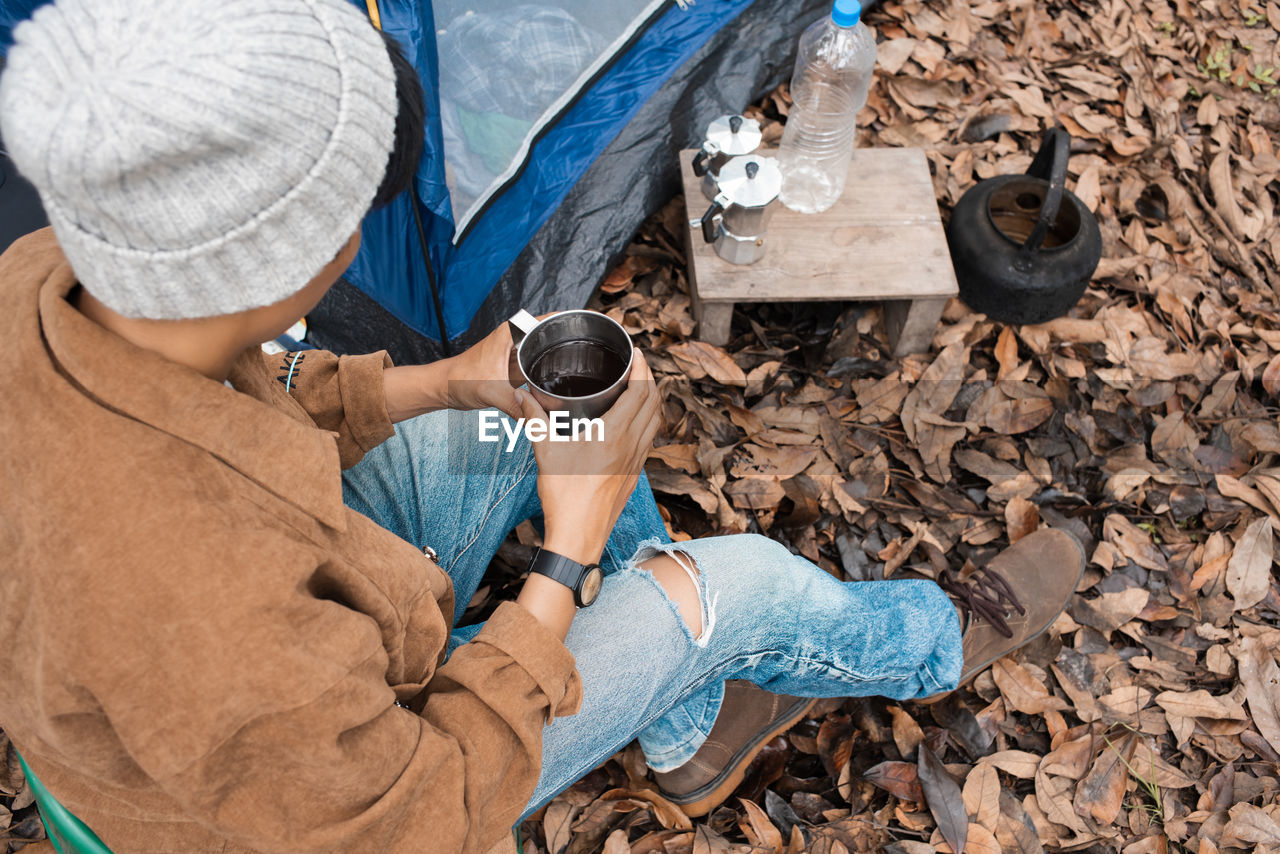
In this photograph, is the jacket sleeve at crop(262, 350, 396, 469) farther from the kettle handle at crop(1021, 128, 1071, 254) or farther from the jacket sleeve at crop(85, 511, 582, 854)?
the kettle handle at crop(1021, 128, 1071, 254)

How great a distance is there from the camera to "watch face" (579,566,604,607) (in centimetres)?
144

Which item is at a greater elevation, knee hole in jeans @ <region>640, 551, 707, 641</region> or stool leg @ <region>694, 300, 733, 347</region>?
knee hole in jeans @ <region>640, 551, 707, 641</region>

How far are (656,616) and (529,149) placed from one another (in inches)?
55.1

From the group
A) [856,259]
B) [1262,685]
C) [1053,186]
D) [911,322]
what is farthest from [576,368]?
[1262,685]

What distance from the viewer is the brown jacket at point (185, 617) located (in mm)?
921

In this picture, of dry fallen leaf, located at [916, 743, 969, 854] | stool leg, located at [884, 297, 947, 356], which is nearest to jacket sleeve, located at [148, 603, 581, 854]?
dry fallen leaf, located at [916, 743, 969, 854]

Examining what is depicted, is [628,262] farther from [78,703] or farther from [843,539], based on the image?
[78,703]

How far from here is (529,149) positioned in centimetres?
238

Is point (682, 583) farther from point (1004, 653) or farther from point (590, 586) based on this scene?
point (1004, 653)

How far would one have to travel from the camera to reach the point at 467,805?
1182mm

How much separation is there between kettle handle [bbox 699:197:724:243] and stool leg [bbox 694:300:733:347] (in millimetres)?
188

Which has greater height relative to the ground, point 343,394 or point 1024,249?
point 343,394

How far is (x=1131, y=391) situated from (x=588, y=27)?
6.31 ft

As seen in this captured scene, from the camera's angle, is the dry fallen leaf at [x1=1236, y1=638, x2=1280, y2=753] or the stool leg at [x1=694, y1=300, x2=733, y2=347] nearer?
the dry fallen leaf at [x1=1236, y1=638, x2=1280, y2=753]
